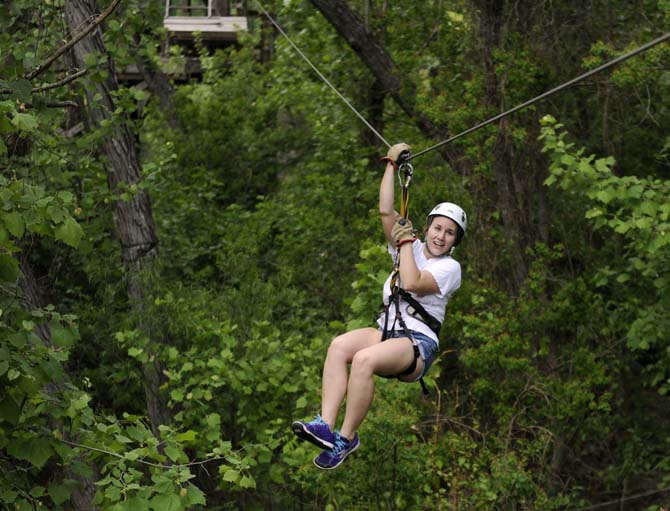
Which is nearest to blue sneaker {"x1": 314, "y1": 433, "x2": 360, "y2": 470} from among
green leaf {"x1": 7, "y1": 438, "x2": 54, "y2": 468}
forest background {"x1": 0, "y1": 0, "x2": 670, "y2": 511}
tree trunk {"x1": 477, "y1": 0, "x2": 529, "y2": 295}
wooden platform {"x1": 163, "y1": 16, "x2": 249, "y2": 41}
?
green leaf {"x1": 7, "y1": 438, "x2": 54, "y2": 468}

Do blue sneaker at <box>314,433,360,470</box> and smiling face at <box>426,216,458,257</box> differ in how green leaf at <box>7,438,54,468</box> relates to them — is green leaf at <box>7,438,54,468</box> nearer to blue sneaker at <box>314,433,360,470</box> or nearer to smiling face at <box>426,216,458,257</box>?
blue sneaker at <box>314,433,360,470</box>

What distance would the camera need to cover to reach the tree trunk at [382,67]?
41.3 feet

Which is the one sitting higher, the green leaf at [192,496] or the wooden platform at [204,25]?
the wooden platform at [204,25]

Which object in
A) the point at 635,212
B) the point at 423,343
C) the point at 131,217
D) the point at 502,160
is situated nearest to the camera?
the point at 423,343

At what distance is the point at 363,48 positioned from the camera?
12.9 m

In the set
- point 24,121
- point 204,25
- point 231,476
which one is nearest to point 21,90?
point 24,121

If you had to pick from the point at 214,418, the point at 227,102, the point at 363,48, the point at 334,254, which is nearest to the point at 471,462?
the point at 214,418

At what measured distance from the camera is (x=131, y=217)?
11.9 metres

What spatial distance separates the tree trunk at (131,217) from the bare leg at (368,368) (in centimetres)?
589

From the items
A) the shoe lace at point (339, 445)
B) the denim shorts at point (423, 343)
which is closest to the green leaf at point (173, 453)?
the shoe lace at point (339, 445)

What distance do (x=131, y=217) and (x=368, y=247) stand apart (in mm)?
2395

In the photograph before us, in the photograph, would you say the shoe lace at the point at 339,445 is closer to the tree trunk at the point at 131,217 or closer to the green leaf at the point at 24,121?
the green leaf at the point at 24,121

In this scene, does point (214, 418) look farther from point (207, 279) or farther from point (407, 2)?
point (407, 2)

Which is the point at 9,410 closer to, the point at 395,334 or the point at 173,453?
the point at 173,453
